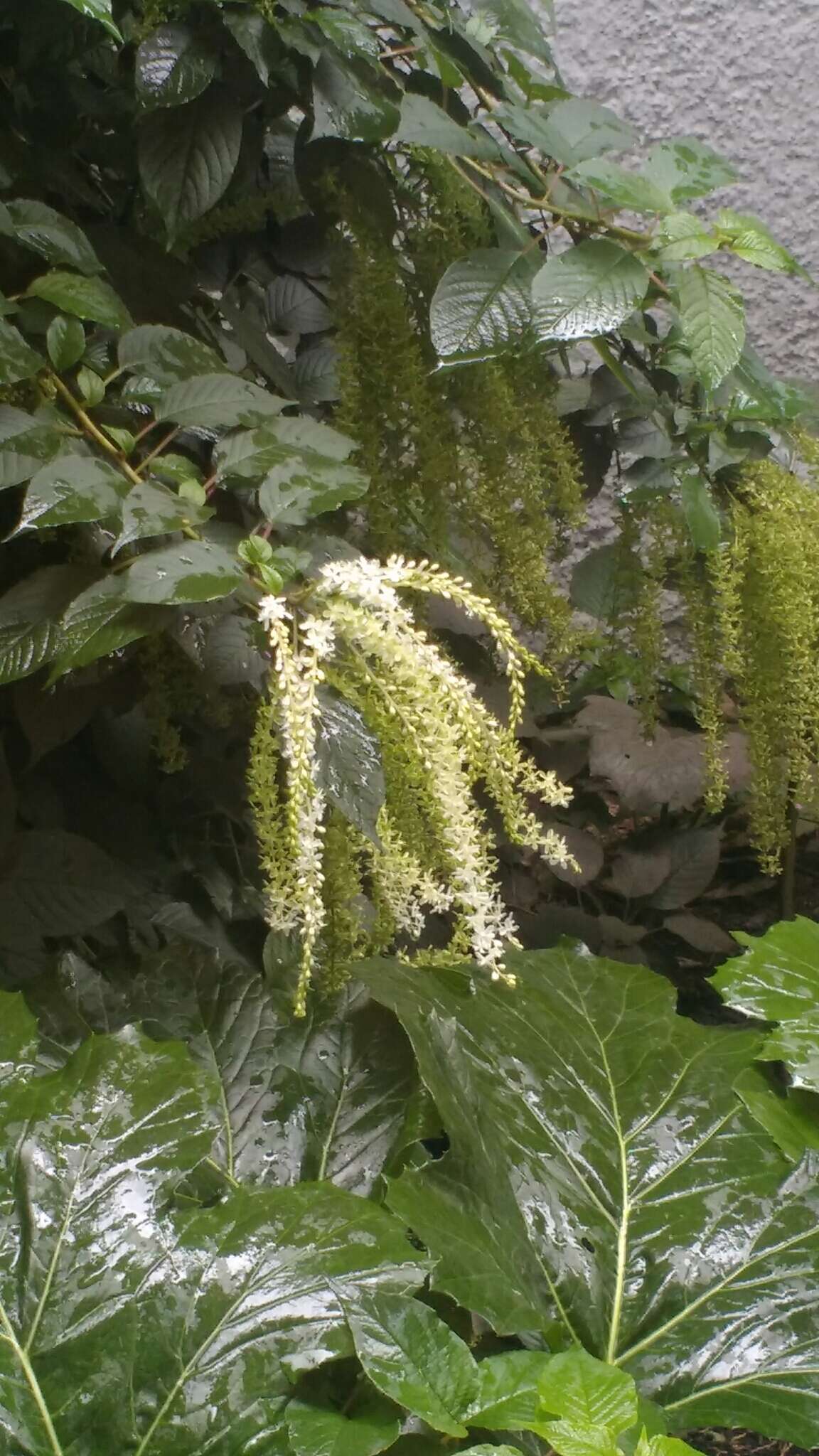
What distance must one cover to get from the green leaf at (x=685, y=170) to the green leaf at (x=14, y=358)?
22.1 inches

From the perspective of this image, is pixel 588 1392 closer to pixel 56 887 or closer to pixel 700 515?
pixel 56 887

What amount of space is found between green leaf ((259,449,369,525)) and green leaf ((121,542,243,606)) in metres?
0.06

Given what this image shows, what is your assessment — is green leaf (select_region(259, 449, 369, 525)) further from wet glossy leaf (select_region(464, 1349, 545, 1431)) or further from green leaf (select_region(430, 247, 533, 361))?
wet glossy leaf (select_region(464, 1349, 545, 1431))

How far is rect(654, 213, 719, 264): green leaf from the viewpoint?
2.97 ft

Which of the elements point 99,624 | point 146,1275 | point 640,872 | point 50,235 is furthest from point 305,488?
point 640,872

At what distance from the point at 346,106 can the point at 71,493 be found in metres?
0.46

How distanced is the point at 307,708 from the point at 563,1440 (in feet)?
1.34

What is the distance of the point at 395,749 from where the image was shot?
0.75m

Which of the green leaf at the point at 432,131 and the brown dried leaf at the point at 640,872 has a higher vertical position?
the green leaf at the point at 432,131

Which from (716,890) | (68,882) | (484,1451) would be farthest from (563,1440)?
(716,890)

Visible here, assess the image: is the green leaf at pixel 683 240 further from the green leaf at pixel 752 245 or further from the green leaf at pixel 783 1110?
the green leaf at pixel 783 1110

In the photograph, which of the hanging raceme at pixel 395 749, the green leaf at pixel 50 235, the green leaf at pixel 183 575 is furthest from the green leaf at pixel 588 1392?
the green leaf at pixel 50 235

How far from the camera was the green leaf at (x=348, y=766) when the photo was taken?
0.68 m

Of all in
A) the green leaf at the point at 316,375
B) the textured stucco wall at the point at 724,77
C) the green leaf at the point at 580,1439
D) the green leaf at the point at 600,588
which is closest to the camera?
the green leaf at the point at 580,1439
